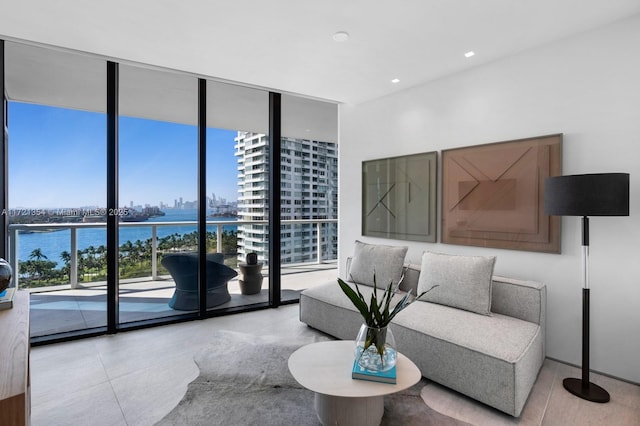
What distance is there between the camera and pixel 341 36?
2734mm

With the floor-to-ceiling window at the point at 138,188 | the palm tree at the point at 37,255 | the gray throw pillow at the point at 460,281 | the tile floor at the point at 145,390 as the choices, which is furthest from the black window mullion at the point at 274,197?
the palm tree at the point at 37,255

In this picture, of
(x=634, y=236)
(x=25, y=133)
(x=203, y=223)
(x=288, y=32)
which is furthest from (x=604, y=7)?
(x=25, y=133)

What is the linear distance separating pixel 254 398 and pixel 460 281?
6.02ft

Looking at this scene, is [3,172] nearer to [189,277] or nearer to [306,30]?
[189,277]

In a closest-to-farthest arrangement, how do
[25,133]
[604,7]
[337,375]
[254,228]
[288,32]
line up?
[337,375] → [604,7] → [288,32] → [25,133] → [254,228]

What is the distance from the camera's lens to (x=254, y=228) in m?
4.32

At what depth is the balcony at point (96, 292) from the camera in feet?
10.7

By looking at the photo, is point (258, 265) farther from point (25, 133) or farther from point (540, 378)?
point (540, 378)

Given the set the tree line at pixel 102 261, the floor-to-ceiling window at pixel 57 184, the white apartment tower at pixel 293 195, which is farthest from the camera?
the white apartment tower at pixel 293 195

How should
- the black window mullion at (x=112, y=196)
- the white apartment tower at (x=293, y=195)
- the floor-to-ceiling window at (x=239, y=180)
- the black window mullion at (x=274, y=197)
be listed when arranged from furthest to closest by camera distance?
the black window mullion at (x=274, y=197) < the white apartment tower at (x=293, y=195) < the floor-to-ceiling window at (x=239, y=180) < the black window mullion at (x=112, y=196)

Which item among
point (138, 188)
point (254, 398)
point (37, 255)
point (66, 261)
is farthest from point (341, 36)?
point (37, 255)

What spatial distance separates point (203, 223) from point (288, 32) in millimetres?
2208

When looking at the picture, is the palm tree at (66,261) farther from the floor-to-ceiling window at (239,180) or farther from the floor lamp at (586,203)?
the floor lamp at (586,203)

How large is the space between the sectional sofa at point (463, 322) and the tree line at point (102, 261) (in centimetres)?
140
